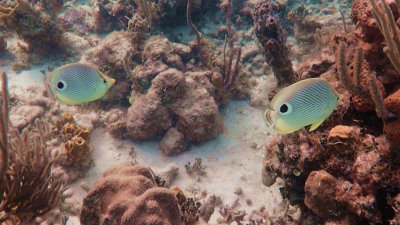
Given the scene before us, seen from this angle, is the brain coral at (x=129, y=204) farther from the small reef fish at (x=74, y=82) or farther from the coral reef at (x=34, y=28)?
the coral reef at (x=34, y=28)

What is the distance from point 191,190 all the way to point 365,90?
3047 mm

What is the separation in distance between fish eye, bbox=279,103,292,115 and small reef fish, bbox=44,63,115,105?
5.97ft

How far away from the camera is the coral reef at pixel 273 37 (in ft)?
14.1

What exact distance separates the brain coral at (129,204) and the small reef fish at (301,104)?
1.41m

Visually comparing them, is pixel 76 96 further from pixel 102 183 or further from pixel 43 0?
pixel 43 0

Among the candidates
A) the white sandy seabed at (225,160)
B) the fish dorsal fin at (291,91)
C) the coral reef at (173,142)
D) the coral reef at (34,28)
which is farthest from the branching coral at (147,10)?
the fish dorsal fin at (291,91)

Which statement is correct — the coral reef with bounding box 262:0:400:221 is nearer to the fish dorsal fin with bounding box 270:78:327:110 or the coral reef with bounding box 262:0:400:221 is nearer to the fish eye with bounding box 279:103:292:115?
the fish dorsal fin with bounding box 270:78:327:110

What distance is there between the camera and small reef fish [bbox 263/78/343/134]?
1.96 meters

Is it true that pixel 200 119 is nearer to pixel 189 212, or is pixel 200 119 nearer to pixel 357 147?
pixel 189 212

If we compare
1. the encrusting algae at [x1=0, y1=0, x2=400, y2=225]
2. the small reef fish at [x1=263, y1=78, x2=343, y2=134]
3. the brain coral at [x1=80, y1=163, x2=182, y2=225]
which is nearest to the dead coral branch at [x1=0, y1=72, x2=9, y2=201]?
the encrusting algae at [x1=0, y1=0, x2=400, y2=225]

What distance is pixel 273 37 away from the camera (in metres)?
4.43

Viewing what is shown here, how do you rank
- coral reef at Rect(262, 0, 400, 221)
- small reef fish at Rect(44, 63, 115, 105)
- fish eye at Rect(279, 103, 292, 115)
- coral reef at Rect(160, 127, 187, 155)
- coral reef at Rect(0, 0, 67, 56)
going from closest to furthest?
fish eye at Rect(279, 103, 292, 115), coral reef at Rect(262, 0, 400, 221), small reef fish at Rect(44, 63, 115, 105), coral reef at Rect(160, 127, 187, 155), coral reef at Rect(0, 0, 67, 56)

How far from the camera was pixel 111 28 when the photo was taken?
8734 millimetres

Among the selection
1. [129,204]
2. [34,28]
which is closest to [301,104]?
[129,204]
